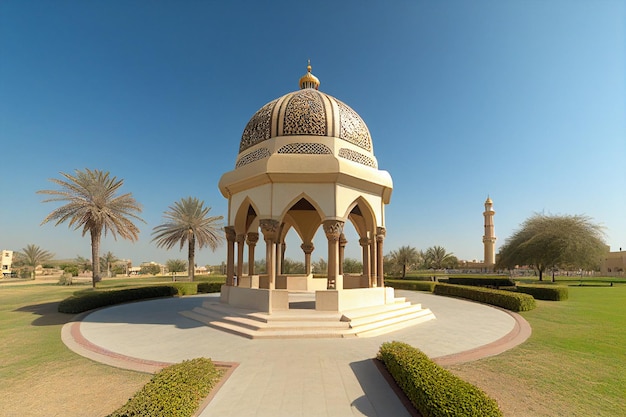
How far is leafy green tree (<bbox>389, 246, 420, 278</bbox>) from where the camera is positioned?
38656 millimetres

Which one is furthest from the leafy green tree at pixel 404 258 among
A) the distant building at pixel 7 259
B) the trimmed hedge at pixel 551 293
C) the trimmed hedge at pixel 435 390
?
the distant building at pixel 7 259

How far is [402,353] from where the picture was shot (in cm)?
607

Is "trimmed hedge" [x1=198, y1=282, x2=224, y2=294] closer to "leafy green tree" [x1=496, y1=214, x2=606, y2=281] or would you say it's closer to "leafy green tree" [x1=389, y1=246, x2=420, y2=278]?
"leafy green tree" [x1=389, y1=246, x2=420, y2=278]

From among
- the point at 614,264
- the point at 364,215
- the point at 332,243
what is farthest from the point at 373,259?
the point at 614,264

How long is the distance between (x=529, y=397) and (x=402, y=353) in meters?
2.23

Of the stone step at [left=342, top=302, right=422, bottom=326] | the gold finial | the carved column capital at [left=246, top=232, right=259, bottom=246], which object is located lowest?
the stone step at [left=342, top=302, right=422, bottom=326]

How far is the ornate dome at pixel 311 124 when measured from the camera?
12.7m

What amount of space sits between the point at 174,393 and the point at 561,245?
3743 centimetres

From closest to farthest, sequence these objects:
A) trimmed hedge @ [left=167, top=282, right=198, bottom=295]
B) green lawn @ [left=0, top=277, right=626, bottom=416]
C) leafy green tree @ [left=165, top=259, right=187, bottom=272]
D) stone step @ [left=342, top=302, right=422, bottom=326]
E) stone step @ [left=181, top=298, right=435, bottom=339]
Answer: green lawn @ [left=0, top=277, right=626, bottom=416] < stone step @ [left=181, top=298, right=435, bottom=339] < stone step @ [left=342, top=302, right=422, bottom=326] < trimmed hedge @ [left=167, top=282, right=198, bottom=295] < leafy green tree @ [left=165, top=259, right=187, bottom=272]

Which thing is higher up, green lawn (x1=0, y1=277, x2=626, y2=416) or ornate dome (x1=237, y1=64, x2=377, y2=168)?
ornate dome (x1=237, y1=64, x2=377, y2=168)

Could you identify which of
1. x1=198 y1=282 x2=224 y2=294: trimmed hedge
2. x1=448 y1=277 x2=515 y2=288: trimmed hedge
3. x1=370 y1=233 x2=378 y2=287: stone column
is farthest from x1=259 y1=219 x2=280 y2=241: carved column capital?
x1=448 y1=277 x2=515 y2=288: trimmed hedge

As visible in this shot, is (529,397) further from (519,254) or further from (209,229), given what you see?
(519,254)

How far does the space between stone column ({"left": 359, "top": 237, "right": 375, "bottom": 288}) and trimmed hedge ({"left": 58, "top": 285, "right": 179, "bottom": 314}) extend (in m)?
13.1

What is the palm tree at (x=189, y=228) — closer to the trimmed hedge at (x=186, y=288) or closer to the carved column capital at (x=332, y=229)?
the trimmed hedge at (x=186, y=288)
